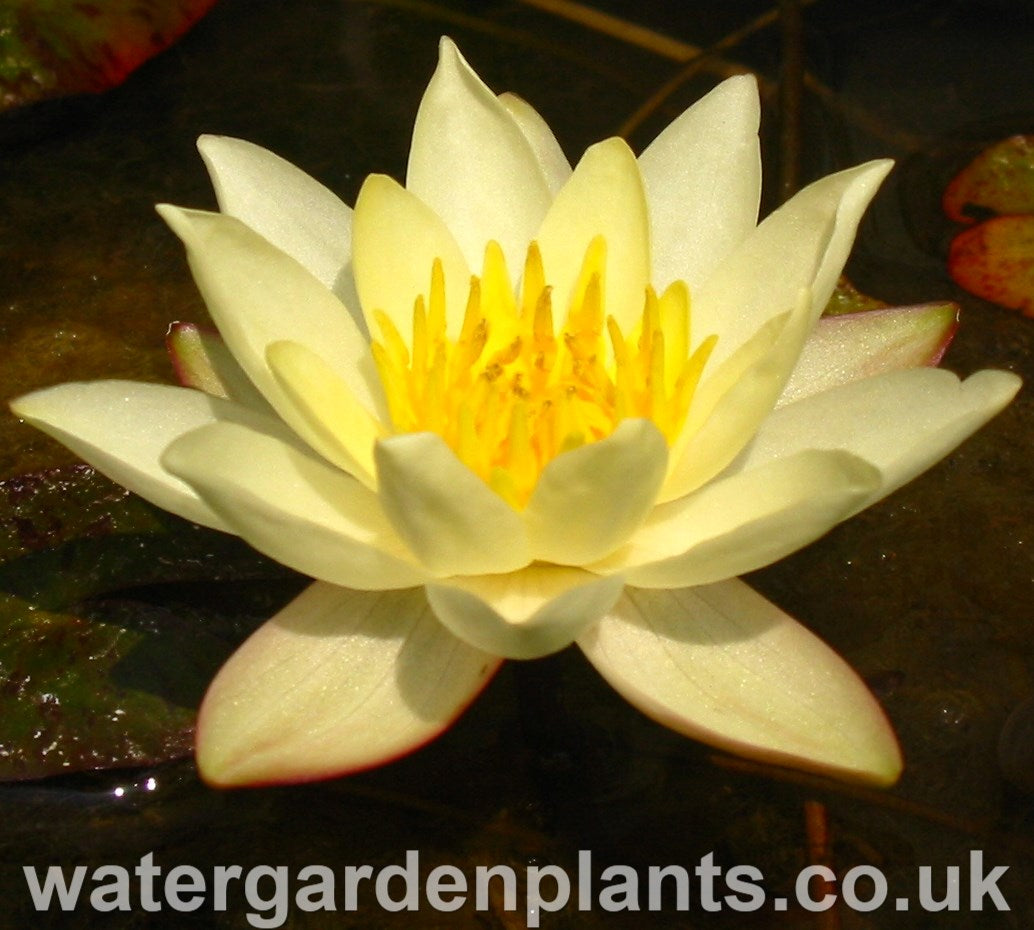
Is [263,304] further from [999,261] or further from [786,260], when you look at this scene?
[999,261]

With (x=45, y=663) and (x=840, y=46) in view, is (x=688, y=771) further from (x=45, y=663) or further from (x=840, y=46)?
(x=840, y=46)

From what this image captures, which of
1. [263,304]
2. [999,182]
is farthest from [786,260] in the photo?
[999,182]

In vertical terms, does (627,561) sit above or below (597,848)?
above

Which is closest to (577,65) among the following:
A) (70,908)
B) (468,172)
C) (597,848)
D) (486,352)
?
(468,172)

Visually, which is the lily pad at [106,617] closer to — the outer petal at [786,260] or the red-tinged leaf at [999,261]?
the outer petal at [786,260]

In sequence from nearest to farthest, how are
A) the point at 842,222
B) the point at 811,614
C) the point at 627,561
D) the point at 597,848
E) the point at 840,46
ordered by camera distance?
the point at 627,561 → the point at 842,222 → the point at 597,848 → the point at 811,614 → the point at 840,46
